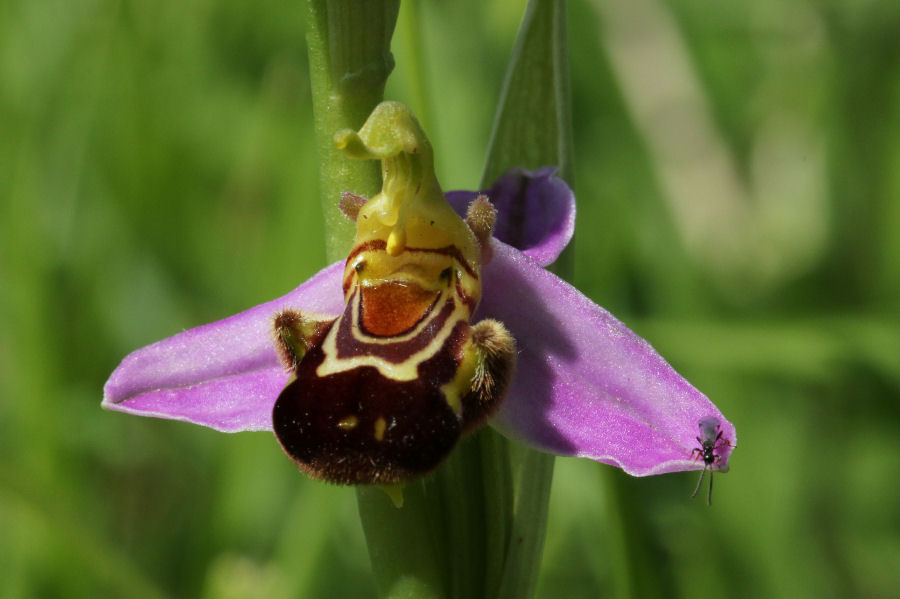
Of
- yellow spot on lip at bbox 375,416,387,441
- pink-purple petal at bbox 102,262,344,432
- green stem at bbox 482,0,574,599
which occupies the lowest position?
pink-purple petal at bbox 102,262,344,432

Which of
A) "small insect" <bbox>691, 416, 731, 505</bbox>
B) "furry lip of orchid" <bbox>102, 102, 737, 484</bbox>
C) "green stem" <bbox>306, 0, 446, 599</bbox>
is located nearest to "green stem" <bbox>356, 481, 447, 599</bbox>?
"green stem" <bbox>306, 0, 446, 599</bbox>

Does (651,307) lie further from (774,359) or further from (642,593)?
(642,593)

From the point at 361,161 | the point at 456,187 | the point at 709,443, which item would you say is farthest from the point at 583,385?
the point at 456,187

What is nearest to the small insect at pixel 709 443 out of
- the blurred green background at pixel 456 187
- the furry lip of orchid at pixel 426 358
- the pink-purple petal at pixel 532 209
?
the furry lip of orchid at pixel 426 358

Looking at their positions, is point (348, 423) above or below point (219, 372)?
above

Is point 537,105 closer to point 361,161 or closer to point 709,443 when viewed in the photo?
point 361,161

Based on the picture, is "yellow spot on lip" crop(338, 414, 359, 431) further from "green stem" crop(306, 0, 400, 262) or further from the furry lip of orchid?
"green stem" crop(306, 0, 400, 262)
